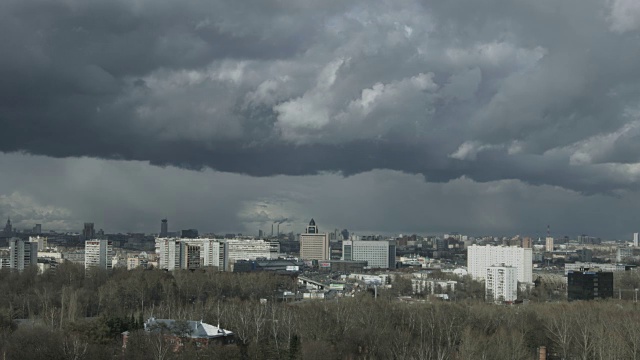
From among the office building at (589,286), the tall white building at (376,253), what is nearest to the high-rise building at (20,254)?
the office building at (589,286)

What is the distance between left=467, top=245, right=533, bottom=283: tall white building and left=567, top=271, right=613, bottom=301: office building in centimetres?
3649

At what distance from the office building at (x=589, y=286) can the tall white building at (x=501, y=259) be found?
36492mm

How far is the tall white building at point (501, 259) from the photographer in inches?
4823

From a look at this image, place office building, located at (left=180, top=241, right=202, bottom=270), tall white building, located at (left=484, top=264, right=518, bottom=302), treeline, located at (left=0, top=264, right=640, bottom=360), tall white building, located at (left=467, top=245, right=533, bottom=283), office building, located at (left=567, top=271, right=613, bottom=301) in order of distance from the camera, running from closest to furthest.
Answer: treeline, located at (left=0, top=264, right=640, bottom=360)
office building, located at (left=567, top=271, right=613, bottom=301)
tall white building, located at (left=484, top=264, right=518, bottom=302)
tall white building, located at (left=467, top=245, right=533, bottom=283)
office building, located at (left=180, top=241, right=202, bottom=270)

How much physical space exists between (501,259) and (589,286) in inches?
2011

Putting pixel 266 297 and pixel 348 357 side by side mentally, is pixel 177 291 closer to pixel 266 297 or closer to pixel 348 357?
pixel 266 297

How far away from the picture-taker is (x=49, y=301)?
61062 millimetres

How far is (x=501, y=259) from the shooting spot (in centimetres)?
13050

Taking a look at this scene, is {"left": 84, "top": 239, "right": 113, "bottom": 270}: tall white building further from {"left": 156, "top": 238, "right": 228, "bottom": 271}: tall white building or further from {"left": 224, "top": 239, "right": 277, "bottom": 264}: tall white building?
{"left": 224, "top": 239, "right": 277, "bottom": 264}: tall white building

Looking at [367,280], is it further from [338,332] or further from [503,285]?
[338,332]

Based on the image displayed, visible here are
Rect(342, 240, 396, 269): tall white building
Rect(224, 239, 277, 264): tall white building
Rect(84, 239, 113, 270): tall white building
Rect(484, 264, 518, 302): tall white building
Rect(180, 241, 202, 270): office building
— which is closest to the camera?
Rect(484, 264, 518, 302): tall white building

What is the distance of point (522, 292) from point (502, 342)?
59444mm

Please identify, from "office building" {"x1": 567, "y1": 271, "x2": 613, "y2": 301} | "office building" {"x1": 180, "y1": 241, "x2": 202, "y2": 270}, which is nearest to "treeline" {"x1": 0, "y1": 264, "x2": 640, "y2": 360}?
"office building" {"x1": 567, "y1": 271, "x2": 613, "y2": 301}

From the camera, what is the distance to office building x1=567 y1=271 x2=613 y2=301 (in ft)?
260
